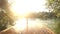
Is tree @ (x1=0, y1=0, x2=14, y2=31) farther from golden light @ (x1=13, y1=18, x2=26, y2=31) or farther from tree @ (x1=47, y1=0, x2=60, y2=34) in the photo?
tree @ (x1=47, y1=0, x2=60, y2=34)

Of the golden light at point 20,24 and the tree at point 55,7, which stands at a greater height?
the tree at point 55,7

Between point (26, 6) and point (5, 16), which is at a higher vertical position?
point (26, 6)

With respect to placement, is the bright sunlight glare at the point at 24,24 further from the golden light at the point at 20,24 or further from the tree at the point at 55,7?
the tree at the point at 55,7

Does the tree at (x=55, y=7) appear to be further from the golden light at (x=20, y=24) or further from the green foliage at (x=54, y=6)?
the golden light at (x=20, y=24)

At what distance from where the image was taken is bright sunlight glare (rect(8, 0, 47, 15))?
1.35 metres

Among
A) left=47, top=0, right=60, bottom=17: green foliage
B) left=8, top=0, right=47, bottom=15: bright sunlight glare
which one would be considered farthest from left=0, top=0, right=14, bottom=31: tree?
left=47, top=0, right=60, bottom=17: green foliage

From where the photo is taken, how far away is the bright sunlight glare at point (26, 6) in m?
1.35

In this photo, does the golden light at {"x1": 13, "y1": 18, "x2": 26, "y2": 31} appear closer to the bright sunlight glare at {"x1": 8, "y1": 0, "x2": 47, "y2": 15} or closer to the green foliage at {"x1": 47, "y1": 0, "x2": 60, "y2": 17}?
the bright sunlight glare at {"x1": 8, "y1": 0, "x2": 47, "y2": 15}

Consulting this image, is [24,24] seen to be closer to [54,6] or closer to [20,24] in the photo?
[20,24]

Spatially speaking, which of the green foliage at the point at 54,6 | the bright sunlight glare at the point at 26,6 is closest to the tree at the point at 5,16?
the bright sunlight glare at the point at 26,6

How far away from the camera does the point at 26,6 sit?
135 centimetres

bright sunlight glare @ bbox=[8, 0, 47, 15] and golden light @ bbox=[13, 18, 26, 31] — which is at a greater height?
bright sunlight glare @ bbox=[8, 0, 47, 15]

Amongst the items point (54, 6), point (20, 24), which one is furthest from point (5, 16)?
point (54, 6)

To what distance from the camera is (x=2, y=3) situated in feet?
4.44
